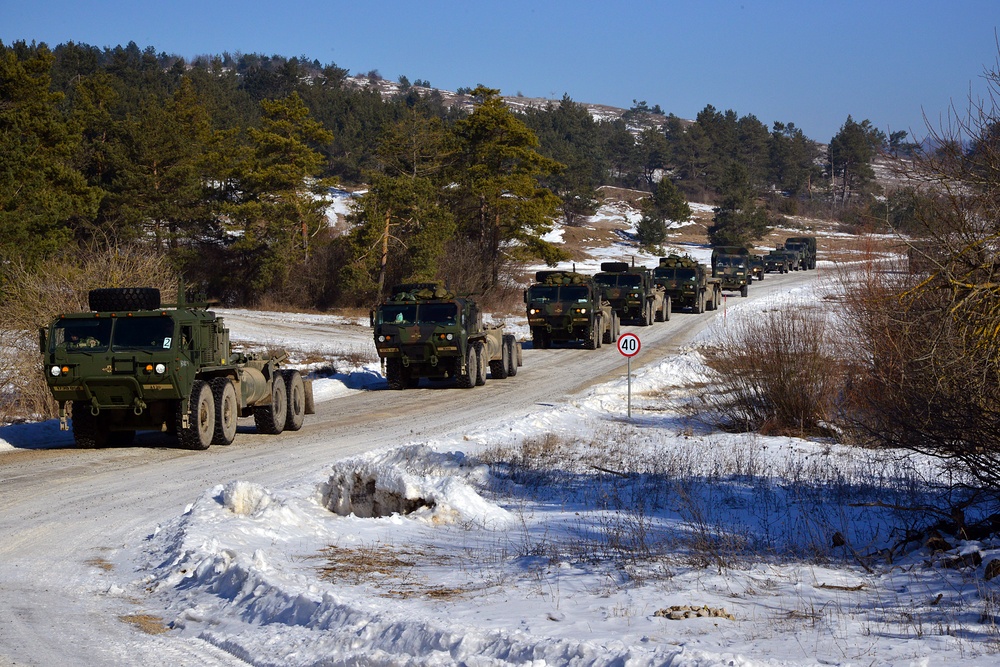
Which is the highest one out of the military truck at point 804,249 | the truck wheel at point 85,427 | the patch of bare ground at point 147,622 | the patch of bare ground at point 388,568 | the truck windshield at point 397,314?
the military truck at point 804,249

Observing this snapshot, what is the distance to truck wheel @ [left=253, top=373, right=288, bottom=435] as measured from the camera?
17375mm

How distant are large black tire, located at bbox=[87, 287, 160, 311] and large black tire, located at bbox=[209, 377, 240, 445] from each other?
149cm

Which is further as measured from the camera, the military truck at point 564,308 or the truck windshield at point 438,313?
the military truck at point 564,308

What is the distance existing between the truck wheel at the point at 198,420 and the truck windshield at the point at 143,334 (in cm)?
78

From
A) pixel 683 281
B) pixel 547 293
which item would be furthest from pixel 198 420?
pixel 683 281

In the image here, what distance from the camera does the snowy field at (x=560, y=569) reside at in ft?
20.2

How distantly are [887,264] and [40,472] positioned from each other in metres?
13.9

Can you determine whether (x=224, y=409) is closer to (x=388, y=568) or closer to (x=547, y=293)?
(x=388, y=568)

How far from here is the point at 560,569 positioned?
318 inches

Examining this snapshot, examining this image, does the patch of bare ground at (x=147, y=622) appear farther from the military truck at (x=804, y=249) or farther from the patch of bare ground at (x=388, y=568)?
the military truck at (x=804, y=249)

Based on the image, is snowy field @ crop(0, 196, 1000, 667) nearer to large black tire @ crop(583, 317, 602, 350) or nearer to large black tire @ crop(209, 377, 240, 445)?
large black tire @ crop(209, 377, 240, 445)

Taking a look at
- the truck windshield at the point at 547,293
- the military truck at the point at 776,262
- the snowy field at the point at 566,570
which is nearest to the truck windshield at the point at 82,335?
the snowy field at the point at 566,570

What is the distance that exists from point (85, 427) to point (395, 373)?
9.46 m

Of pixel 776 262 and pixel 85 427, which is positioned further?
pixel 776 262
